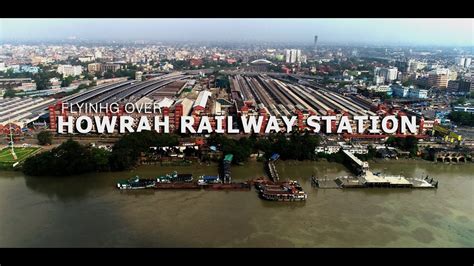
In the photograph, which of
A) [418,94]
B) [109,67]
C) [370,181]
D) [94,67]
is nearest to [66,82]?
[94,67]

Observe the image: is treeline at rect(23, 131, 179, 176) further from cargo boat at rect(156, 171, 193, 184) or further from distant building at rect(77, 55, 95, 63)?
distant building at rect(77, 55, 95, 63)

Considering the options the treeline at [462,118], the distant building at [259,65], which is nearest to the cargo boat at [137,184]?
the treeline at [462,118]

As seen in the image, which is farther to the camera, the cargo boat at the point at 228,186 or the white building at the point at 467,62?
the white building at the point at 467,62

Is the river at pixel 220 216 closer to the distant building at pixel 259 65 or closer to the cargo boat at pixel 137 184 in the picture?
the cargo boat at pixel 137 184

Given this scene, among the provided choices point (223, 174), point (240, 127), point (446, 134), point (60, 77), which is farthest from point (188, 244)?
point (60, 77)

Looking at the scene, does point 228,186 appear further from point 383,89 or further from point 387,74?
point 387,74

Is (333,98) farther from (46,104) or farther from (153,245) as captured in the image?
(153,245)
